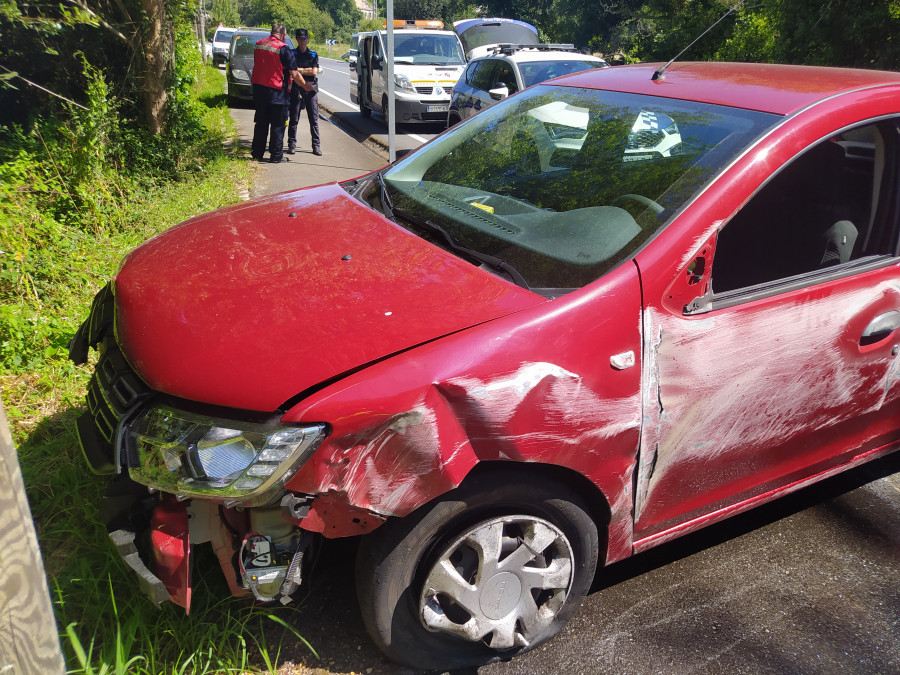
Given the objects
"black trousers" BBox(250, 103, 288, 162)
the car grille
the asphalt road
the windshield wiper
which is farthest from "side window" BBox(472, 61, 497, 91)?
the car grille

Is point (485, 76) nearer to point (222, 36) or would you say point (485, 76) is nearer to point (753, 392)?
point (753, 392)

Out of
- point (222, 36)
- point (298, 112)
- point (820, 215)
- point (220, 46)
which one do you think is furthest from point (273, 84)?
point (222, 36)

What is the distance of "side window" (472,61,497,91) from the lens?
34.6 ft

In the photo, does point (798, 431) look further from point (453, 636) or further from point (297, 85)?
point (297, 85)

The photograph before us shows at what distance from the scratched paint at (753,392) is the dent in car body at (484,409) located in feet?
0.39

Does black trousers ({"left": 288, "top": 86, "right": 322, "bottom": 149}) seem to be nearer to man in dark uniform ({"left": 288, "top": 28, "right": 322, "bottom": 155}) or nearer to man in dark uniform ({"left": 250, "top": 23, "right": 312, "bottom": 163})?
man in dark uniform ({"left": 288, "top": 28, "right": 322, "bottom": 155})

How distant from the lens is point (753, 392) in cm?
228

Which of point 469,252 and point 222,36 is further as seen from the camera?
point 222,36

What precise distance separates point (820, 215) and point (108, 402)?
261 cm

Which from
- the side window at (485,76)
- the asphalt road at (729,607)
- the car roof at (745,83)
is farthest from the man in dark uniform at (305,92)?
the asphalt road at (729,607)

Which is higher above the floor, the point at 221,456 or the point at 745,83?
the point at 745,83

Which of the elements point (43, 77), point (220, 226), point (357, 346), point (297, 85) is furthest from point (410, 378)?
point (297, 85)

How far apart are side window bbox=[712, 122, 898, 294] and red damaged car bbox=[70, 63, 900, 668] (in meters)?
0.01

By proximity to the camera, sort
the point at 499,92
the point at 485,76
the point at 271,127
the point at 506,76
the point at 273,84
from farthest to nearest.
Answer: the point at 485,76
the point at 506,76
the point at 271,127
the point at 273,84
the point at 499,92
